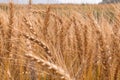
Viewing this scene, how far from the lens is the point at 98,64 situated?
60.1 inches

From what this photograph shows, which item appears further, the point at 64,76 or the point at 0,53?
the point at 0,53

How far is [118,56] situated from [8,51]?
46cm

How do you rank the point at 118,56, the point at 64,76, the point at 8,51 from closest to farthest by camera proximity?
the point at 64,76 → the point at 118,56 → the point at 8,51

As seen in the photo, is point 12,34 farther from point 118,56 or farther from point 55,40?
point 118,56

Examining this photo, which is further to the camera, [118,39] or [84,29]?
[84,29]

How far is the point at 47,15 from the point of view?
141 cm

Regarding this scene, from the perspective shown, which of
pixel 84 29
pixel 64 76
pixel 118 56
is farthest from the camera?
pixel 84 29

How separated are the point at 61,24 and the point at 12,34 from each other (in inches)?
12.7

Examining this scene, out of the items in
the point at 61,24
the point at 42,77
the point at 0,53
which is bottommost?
the point at 42,77

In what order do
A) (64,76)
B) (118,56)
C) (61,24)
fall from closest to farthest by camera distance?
(64,76) → (118,56) → (61,24)

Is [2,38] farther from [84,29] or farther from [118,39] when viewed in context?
[118,39]

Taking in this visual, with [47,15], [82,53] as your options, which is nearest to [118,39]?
[82,53]

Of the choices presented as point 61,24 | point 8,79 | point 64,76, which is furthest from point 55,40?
point 64,76

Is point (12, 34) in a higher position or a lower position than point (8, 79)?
higher
